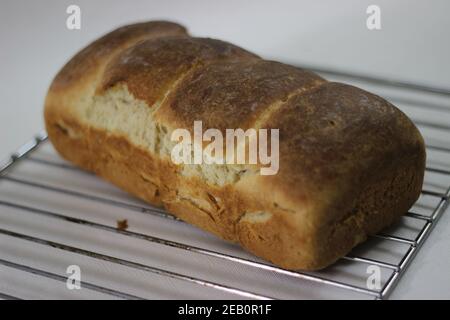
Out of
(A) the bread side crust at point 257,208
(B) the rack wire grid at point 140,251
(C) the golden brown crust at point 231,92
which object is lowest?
(B) the rack wire grid at point 140,251

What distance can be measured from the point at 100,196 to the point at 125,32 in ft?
1.72

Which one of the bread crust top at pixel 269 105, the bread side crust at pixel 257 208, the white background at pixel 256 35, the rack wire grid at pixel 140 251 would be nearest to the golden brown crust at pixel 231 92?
the bread crust top at pixel 269 105

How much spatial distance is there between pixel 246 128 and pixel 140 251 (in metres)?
0.42

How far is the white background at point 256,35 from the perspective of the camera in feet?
10.6

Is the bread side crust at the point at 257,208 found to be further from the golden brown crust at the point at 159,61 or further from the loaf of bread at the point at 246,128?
the golden brown crust at the point at 159,61

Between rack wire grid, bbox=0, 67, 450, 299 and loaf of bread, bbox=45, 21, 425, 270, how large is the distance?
5 centimetres

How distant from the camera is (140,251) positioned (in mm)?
2287

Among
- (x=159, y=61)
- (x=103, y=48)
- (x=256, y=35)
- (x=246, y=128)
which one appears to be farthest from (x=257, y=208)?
(x=256, y=35)

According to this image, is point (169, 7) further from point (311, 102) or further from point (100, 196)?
point (311, 102)

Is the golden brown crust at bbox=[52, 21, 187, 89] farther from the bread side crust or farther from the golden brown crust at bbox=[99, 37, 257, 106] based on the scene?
the bread side crust

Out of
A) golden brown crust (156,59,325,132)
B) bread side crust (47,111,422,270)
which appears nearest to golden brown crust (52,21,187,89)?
bread side crust (47,111,422,270)

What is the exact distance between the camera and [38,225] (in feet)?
7.95

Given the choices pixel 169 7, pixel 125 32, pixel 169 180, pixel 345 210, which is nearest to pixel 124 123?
pixel 169 180

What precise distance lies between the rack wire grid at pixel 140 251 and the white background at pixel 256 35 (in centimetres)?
50
